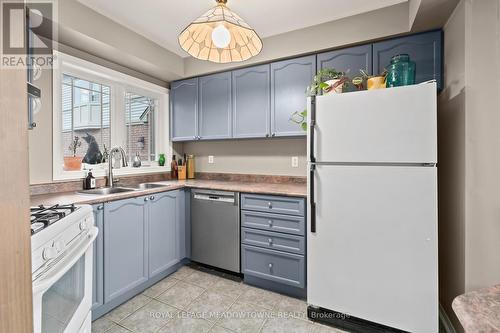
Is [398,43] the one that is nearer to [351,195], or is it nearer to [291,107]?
[291,107]

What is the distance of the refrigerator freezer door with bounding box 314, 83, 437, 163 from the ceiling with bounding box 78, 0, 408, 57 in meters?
0.90

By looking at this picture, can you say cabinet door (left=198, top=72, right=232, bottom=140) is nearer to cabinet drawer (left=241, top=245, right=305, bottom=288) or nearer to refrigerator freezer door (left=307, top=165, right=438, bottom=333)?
cabinet drawer (left=241, top=245, right=305, bottom=288)

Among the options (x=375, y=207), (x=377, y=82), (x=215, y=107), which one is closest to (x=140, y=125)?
(x=215, y=107)

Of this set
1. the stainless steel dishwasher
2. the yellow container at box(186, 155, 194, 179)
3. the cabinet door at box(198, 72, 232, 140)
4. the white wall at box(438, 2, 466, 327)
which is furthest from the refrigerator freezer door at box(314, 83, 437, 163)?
the yellow container at box(186, 155, 194, 179)

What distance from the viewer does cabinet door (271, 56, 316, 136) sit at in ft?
7.58

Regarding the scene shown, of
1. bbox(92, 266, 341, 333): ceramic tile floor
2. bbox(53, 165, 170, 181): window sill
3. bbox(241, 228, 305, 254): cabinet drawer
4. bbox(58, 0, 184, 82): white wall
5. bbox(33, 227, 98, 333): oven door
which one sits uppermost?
bbox(58, 0, 184, 82): white wall

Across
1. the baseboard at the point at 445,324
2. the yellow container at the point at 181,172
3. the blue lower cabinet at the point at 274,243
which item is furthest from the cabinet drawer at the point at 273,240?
the yellow container at the point at 181,172

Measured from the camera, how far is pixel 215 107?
280 cm

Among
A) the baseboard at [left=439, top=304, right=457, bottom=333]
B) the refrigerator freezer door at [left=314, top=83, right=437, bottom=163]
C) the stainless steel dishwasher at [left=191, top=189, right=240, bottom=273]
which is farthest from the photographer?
the stainless steel dishwasher at [left=191, top=189, right=240, bottom=273]

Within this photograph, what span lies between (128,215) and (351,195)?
5.69 ft

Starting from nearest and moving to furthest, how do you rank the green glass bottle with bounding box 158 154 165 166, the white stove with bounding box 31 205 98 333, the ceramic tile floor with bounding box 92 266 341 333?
the white stove with bounding box 31 205 98 333 → the ceramic tile floor with bounding box 92 266 341 333 → the green glass bottle with bounding box 158 154 165 166

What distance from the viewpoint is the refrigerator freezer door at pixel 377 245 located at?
144 cm

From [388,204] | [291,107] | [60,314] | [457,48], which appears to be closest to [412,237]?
[388,204]

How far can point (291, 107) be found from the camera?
94.0 inches
